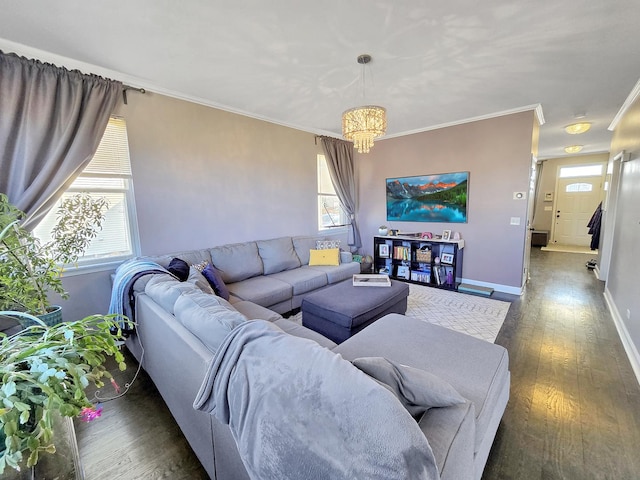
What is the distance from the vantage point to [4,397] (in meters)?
0.57

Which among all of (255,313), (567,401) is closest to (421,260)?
(567,401)

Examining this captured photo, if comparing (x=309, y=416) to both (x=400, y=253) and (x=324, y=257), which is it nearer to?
(x=324, y=257)

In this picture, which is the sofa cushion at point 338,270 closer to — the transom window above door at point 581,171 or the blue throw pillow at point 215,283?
the blue throw pillow at point 215,283

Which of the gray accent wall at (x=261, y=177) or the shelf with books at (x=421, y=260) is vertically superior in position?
the gray accent wall at (x=261, y=177)

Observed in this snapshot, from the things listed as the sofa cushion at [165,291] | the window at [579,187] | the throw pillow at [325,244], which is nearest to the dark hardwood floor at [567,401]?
the sofa cushion at [165,291]

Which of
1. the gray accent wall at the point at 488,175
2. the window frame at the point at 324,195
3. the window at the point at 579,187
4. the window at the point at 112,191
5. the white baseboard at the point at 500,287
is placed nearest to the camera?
the window at the point at 112,191

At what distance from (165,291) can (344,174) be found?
411 centimetres

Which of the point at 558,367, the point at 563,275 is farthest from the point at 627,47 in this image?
the point at 563,275

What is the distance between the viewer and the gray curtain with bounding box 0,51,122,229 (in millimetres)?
2139

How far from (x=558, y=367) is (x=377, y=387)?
2.48 meters

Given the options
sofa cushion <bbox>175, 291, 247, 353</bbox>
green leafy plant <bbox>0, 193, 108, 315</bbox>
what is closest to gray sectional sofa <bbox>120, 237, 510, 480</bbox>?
sofa cushion <bbox>175, 291, 247, 353</bbox>

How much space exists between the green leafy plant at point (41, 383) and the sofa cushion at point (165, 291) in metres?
0.89

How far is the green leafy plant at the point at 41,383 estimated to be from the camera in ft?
1.86

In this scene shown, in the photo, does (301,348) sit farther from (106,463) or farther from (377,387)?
(106,463)
